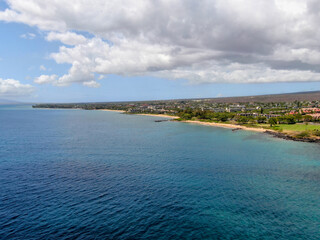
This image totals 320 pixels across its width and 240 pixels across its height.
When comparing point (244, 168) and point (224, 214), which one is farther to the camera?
point (244, 168)

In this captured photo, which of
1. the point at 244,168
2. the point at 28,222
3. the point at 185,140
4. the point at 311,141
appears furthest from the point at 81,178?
the point at 311,141

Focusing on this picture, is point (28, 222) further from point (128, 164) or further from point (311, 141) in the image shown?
point (311, 141)

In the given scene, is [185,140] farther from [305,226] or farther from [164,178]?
[305,226]

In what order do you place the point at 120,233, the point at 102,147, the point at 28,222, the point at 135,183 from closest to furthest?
the point at 120,233 < the point at 28,222 < the point at 135,183 < the point at 102,147

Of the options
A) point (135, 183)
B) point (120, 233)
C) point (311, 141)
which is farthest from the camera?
point (311, 141)

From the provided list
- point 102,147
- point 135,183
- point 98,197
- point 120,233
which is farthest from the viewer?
point 102,147

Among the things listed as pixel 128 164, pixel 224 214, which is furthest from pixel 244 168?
pixel 128 164
